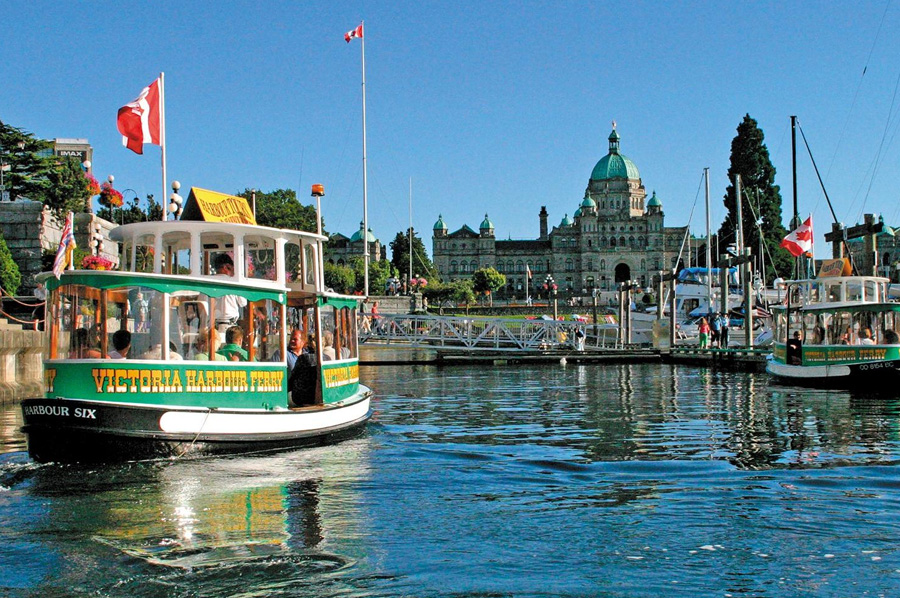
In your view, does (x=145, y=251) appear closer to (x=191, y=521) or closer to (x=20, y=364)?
(x=191, y=521)

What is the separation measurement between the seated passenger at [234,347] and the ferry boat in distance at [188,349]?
20mm

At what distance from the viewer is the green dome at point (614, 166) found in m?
180

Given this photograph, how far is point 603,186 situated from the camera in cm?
18162

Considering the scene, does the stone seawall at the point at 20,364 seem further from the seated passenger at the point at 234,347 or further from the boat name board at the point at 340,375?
the seated passenger at the point at 234,347

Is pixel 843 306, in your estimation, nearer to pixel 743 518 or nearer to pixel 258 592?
pixel 743 518

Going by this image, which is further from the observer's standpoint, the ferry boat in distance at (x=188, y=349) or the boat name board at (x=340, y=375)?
the boat name board at (x=340, y=375)

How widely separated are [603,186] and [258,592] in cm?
17796

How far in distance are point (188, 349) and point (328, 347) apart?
374 centimetres

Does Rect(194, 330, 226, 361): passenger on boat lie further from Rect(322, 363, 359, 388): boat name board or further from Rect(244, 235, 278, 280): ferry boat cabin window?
Rect(322, 363, 359, 388): boat name board

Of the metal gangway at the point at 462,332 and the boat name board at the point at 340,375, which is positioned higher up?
the metal gangway at the point at 462,332

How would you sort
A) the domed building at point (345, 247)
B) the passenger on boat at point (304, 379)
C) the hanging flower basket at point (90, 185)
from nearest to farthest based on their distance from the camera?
1. the passenger on boat at point (304, 379)
2. the hanging flower basket at point (90, 185)
3. the domed building at point (345, 247)

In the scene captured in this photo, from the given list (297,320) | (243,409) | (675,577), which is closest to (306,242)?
(297,320)

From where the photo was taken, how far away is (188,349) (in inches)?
528

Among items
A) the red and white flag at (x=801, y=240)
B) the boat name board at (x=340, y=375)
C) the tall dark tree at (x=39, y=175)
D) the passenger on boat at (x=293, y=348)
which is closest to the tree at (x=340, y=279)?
the tall dark tree at (x=39, y=175)
